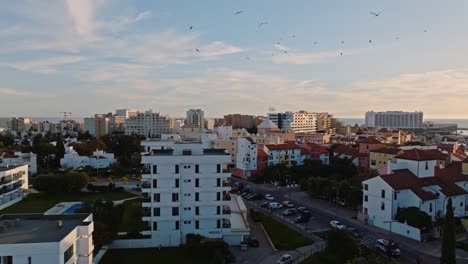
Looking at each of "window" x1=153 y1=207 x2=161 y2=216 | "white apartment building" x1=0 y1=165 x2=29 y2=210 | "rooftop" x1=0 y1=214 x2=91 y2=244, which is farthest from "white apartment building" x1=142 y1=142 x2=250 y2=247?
"white apartment building" x1=0 y1=165 x2=29 y2=210

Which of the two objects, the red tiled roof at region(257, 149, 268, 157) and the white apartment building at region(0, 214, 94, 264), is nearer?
the white apartment building at region(0, 214, 94, 264)

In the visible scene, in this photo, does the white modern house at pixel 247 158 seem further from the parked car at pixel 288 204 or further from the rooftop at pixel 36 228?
the rooftop at pixel 36 228

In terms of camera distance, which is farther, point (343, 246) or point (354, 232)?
point (354, 232)

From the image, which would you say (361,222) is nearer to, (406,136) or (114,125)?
(406,136)

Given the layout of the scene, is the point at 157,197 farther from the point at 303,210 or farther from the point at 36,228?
the point at 303,210

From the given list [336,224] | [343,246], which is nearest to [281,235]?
[336,224]

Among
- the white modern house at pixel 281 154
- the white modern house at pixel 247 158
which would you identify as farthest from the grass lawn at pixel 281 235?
the white modern house at pixel 281 154

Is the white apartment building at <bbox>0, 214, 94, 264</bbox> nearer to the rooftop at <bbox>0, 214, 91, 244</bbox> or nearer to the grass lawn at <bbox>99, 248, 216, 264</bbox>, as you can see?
the rooftop at <bbox>0, 214, 91, 244</bbox>

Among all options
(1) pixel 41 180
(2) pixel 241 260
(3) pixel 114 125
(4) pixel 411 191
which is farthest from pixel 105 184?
(3) pixel 114 125
